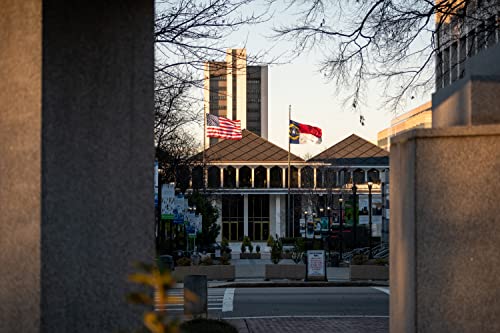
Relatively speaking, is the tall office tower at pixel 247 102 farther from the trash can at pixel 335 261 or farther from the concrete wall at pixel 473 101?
the concrete wall at pixel 473 101

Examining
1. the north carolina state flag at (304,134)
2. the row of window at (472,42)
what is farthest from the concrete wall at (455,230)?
the north carolina state flag at (304,134)

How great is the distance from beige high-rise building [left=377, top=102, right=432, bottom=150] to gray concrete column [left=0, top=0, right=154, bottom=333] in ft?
196

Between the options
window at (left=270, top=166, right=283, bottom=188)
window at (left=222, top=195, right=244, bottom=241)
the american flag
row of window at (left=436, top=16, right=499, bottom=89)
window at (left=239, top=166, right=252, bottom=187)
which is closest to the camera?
row of window at (left=436, top=16, right=499, bottom=89)

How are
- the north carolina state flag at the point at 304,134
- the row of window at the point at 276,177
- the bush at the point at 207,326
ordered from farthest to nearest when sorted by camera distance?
the row of window at the point at 276,177 < the north carolina state flag at the point at 304,134 < the bush at the point at 207,326

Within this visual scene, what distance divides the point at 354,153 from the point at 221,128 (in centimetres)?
4494

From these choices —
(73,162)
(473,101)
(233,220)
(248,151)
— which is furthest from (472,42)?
(233,220)

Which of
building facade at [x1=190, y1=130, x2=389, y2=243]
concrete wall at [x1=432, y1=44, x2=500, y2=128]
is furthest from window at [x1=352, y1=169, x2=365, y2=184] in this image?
concrete wall at [x1=432, y1=44, x2=500, y2=128]

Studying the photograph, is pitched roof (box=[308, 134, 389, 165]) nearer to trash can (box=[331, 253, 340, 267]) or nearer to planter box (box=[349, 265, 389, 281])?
trash can (box=[331, 253, 340, 267])

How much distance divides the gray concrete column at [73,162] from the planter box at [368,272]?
93.4 feet

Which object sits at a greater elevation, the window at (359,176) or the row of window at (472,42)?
the window at (359,176)

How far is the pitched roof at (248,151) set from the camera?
3873 inches

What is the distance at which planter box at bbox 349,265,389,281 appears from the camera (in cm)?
3438

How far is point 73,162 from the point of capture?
255 inches

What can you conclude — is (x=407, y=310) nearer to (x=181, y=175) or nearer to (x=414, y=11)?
(x=414, y=11)
